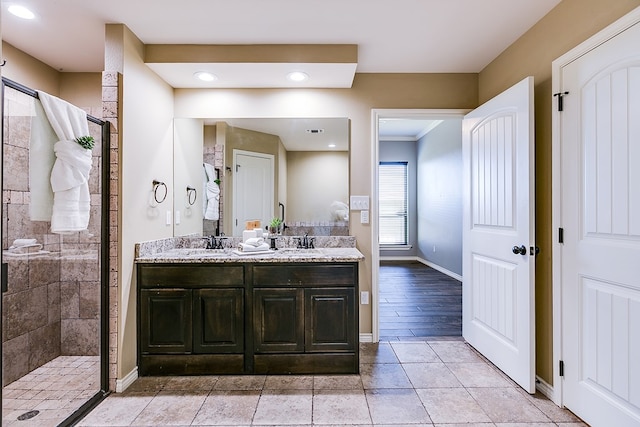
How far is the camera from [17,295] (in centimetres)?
240

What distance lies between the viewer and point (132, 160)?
2420 mm

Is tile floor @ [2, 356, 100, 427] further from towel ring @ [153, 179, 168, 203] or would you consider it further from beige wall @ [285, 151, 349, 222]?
beige wall @ [285, 151, 349, 222]

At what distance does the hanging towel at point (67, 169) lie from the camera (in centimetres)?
194

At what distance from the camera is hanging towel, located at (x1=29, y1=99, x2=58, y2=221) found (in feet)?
6.31

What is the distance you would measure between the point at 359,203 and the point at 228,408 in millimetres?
1914

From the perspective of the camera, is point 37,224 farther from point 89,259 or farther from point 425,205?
point 425,205

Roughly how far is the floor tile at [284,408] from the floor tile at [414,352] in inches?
37.7

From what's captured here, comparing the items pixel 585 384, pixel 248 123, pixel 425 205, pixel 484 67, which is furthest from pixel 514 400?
pixel 425 205

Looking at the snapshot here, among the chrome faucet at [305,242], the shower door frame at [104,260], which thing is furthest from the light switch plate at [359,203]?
the shower door frame at [104,260]

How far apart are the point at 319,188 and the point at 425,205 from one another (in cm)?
461

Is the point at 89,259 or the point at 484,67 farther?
the point at 484,67

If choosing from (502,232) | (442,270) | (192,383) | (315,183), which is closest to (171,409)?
(192,383)

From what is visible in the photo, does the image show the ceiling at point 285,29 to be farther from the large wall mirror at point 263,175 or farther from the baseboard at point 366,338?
the baseboard at point 366,338

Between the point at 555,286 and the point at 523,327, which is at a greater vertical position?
the point at 555,286
